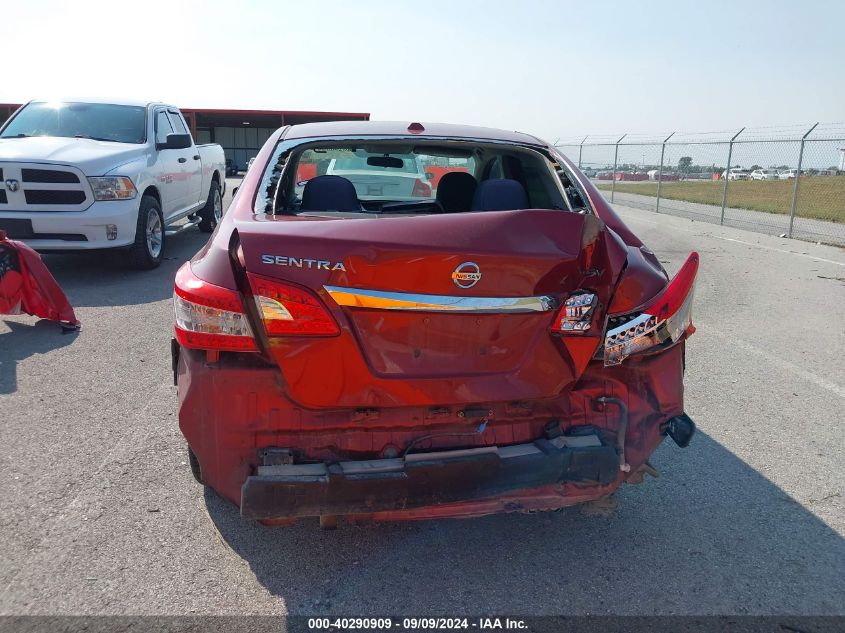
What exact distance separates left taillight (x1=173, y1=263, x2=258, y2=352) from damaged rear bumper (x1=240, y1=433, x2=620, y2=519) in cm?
45

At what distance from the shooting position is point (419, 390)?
246 centimetres

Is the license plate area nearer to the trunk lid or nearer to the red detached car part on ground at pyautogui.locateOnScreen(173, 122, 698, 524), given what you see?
the red detached car part on ground at pyautogui.locateOnScreen(173, 122, 698, 524)

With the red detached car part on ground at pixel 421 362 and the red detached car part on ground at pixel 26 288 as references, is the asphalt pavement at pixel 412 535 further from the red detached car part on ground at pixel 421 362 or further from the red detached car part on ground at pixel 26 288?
the red detached car part on ground at pixel 26 288

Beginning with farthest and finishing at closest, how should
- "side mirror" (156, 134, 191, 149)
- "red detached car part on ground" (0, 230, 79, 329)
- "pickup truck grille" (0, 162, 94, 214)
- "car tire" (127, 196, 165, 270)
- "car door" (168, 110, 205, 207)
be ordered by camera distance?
"car door" (168, 110, 205, 207) → "side mirror" (156, 134, 191, 149) → "car tire" (127, 196, 165, 270) → "pickup truck grille" (0, 162, 94, 214) → "red detached car part on ground" (0, 230, 79, 329)

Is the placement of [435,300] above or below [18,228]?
above

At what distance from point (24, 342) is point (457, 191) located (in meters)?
3.78

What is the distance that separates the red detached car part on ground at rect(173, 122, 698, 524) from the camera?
2379 millimetres

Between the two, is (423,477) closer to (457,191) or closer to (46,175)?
(457,191)

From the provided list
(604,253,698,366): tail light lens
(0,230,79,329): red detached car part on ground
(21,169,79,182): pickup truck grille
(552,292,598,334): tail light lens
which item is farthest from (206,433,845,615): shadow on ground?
(21,169,79,182): pickup truck grille

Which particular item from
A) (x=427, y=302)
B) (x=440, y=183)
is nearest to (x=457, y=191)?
(x=440, y=183)

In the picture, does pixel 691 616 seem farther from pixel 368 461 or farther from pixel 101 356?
pixel 101 356

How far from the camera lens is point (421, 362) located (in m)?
2.47

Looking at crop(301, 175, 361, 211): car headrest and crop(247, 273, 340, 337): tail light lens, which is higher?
crop(301, 175, 361, 211): car headrest

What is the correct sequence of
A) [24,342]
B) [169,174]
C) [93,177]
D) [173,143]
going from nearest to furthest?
[24,342] → [93,177] → [173,143] → [169,174]
